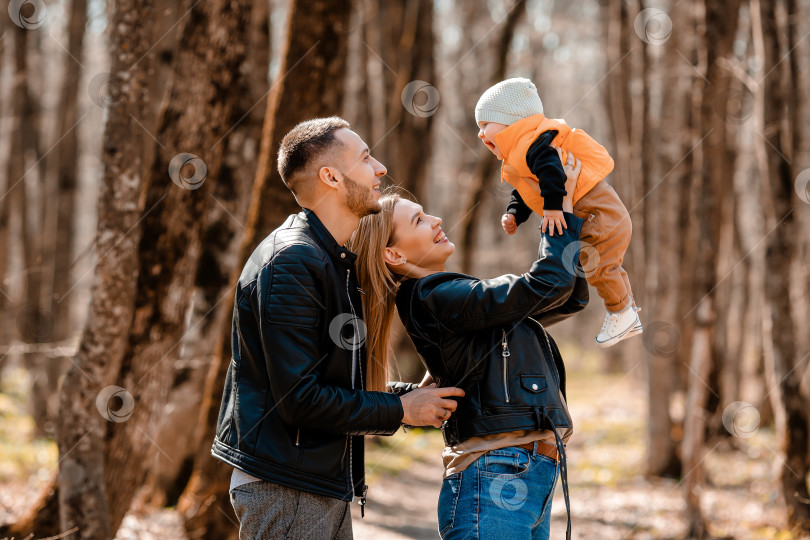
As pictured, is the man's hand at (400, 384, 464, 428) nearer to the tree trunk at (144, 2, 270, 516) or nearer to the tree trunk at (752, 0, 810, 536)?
the tree trunk at (144, 2, 270, 516)

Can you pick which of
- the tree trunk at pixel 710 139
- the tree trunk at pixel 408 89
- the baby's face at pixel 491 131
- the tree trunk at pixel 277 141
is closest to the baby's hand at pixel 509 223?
the baby's face at pixel 491 131

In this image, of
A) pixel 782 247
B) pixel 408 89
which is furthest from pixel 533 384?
pixel 408 89

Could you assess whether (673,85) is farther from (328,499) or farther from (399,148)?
(328,499)

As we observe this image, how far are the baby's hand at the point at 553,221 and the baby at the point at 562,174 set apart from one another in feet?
0.27

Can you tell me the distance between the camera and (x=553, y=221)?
2932mm

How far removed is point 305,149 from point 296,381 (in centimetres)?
90

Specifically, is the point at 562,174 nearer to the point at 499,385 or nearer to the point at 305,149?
the point at 499,385

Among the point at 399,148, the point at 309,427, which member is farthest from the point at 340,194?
the point at 399,148

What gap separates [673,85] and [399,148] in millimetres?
4528

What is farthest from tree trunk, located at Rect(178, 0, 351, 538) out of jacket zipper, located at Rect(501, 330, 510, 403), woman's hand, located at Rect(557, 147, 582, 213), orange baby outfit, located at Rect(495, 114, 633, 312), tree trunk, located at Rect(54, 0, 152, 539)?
jacket zipper, located at Rect(501, 330, 510, 403)

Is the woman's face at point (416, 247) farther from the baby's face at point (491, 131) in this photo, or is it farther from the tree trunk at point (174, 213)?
the tree trunk at point (174, 213)

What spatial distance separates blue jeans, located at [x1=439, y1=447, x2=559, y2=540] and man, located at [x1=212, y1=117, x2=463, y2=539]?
0.24 meters

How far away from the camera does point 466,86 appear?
2766 centimetres

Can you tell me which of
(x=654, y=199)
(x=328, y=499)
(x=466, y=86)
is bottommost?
(x=328, y=499)
